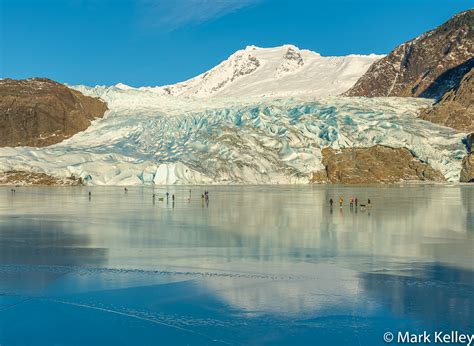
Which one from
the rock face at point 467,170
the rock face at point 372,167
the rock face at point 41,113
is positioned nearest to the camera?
the rock face at point 467,170

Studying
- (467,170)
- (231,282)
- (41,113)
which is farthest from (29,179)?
(231,282)

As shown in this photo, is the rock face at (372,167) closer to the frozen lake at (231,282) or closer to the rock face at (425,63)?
the rock face at (425,63)

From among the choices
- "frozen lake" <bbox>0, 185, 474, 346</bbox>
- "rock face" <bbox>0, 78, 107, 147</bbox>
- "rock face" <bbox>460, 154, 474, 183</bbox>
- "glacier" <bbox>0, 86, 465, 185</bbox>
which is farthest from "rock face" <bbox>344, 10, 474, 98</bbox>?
"frozen lake" <bbox>0, 185, 474, 346</bbox>

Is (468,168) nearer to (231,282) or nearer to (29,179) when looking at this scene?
(29,179)

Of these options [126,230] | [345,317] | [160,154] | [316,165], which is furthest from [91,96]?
[345,317]

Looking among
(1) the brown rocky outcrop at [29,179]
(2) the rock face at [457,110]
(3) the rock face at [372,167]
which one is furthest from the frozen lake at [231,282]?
(2) the rock face at [457,110]

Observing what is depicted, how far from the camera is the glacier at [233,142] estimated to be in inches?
2953

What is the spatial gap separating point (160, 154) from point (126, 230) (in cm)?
5934

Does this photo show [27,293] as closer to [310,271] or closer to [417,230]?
[310,271]

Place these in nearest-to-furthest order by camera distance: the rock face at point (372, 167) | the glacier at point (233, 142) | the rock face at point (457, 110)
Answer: the glacier at point (233, 142)
the rock face at point (372, 167)
the rock face at point (457, 110)

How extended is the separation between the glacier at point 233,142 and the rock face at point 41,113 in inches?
147

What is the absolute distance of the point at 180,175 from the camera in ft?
245

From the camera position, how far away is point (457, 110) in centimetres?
9819

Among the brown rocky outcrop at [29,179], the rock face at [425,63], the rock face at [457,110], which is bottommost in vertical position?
the brown rocky outcrop at [29,179]
